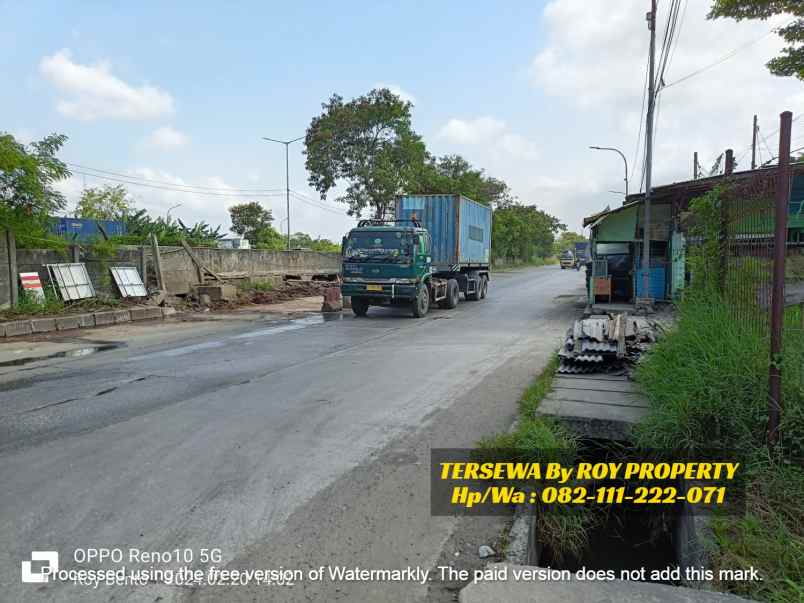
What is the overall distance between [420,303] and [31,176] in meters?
9.45

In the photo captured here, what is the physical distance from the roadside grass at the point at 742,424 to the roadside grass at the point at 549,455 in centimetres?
67

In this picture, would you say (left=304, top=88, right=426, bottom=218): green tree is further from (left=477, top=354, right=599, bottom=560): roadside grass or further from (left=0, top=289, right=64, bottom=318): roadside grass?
(left=477, top=354, right=599, bottom=560): roadside grass

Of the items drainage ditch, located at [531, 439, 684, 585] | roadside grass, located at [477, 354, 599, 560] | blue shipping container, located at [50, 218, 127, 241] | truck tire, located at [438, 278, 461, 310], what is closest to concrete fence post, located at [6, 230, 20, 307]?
blue shipping container, located at [50, 218, 127, 241]

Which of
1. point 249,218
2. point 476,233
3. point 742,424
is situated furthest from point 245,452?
point 249,218

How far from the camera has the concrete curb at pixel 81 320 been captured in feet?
38.3

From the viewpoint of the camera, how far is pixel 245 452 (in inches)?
181

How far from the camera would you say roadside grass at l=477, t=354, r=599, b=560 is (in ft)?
12.4

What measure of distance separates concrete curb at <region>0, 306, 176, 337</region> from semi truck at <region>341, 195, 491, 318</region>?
5263 mm

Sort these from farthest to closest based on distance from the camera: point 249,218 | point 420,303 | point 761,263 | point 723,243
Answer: point 249,218 → point 420,303 → point 723,243 → point 761,263

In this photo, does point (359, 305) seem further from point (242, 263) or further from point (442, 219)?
point (242, 263)

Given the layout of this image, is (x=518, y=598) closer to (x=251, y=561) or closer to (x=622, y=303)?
(x=251, y=561)

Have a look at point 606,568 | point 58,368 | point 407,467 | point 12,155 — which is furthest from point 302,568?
point 12,155

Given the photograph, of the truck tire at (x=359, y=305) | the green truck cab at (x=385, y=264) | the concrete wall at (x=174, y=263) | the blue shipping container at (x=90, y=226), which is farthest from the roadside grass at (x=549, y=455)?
the blue shipping container at (x=90, y=226)

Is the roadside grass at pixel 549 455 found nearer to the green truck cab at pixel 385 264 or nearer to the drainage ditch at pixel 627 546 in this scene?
the drainage ditch at pixel 627 546
